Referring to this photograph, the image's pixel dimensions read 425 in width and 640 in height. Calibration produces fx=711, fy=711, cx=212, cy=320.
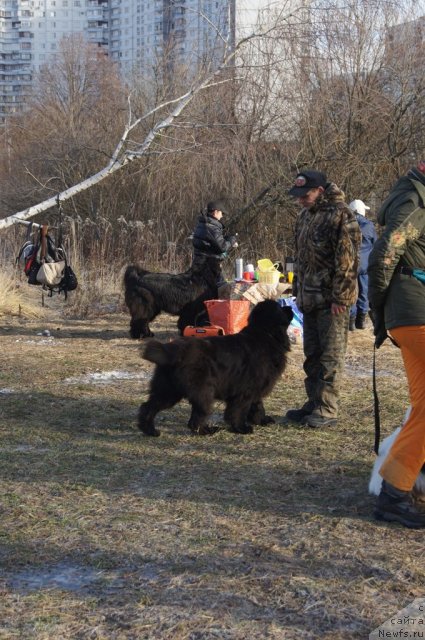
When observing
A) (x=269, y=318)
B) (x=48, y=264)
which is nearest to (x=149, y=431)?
(x=269, y=318)

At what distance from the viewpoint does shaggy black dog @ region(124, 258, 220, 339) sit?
9.25 metres

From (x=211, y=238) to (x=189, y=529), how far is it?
617 centimetres

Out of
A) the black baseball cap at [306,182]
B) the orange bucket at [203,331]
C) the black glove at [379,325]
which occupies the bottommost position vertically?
the orange bucket at [203,331]

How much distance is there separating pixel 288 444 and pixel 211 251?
15.9 ft

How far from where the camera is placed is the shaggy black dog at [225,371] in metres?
4.89

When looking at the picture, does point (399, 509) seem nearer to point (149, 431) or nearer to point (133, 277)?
point (149, 431)

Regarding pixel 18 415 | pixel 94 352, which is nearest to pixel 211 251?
pixel 94 352

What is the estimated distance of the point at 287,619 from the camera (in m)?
2.70

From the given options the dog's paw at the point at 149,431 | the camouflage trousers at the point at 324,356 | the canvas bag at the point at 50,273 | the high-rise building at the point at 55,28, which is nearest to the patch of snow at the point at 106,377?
the dog's paw at the point at 149,431

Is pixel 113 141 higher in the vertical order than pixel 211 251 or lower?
higher

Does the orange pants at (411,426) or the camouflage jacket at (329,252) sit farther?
the camouflage jacket at (329,252)

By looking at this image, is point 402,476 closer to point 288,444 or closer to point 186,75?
point 288,444

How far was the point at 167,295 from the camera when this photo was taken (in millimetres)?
9250

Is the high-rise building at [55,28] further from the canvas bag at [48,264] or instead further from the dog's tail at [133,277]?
the dog's tail at [133,277]
